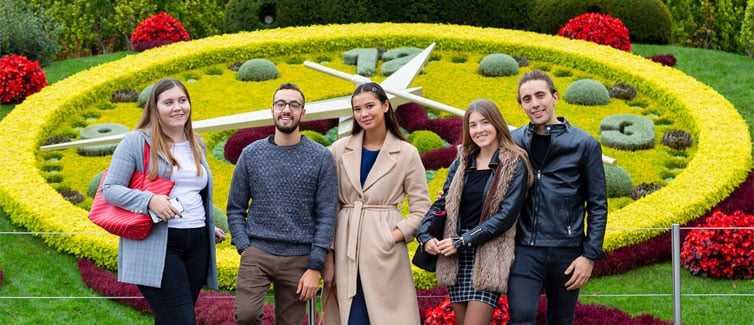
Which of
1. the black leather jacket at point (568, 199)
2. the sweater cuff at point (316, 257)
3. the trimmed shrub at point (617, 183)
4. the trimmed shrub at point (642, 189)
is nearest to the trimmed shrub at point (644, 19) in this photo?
the trimmed shrub at point (642, 189)

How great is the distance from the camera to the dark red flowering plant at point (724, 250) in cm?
885

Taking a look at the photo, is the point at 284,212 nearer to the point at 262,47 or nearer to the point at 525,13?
the point at 262,47

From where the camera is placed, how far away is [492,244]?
19.2ft

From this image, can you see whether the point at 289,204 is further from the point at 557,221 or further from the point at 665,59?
the point at 665,59

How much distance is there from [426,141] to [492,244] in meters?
5.87

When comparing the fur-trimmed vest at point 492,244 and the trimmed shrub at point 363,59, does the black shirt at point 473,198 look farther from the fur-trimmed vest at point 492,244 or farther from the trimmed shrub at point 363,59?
the trimmed shrub at point 363,59

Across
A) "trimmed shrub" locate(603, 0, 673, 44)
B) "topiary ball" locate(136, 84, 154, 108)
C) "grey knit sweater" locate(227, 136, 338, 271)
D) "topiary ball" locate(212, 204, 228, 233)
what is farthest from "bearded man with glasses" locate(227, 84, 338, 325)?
"trimmed shrub" locate(603, 0, 673, 44)

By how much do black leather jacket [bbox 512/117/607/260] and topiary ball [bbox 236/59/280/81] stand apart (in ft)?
28.0

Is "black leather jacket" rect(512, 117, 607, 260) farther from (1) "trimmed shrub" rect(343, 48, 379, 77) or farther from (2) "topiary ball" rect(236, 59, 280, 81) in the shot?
(2) "topiary ball" rect(236, 59, 280, 81)

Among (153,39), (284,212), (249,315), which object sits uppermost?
(284,212)

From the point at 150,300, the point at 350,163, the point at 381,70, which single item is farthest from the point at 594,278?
the point at 381,70

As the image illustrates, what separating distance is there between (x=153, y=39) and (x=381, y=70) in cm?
423

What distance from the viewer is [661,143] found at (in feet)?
39.2

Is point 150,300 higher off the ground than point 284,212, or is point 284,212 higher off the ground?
point 284,212
